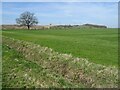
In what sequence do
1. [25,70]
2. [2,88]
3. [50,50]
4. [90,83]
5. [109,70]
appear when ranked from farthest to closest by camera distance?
1. [50,50]
2. [25,70]
3. [109,70]
4. [90,83]
5. [2,88]

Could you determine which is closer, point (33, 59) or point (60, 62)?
point (60, 62)

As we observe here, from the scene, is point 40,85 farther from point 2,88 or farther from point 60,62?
point 60,62

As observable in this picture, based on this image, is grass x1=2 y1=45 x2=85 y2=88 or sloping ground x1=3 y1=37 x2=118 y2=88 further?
sloping ground x1=3 y1=37 x2=118 y2=88

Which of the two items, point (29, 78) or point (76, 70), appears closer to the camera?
point (29, 78)

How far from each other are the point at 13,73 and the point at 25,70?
37.5 inches

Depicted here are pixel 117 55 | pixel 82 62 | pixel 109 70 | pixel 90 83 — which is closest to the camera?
pixel 90 83

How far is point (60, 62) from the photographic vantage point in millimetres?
18453

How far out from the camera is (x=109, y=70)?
49.2 ft

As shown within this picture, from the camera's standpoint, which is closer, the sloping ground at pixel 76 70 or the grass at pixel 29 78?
the grass at pixel 29 78

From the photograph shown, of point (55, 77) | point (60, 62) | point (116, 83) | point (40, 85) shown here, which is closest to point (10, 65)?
point (60, 62)

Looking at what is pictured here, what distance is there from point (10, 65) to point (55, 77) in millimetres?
4375

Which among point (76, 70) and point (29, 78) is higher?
point (76, 70)

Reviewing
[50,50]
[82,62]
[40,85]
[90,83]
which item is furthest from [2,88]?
[50,50]

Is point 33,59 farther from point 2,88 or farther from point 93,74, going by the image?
point 2,88
